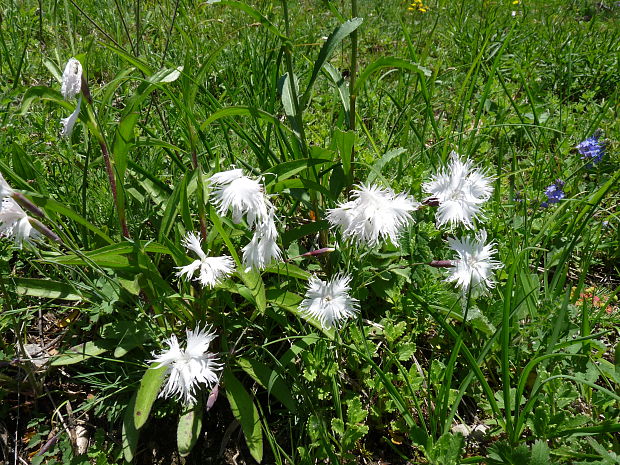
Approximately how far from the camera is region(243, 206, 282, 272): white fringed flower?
1.14 metres

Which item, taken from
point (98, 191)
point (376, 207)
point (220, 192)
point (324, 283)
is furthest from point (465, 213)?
point (98, 191)

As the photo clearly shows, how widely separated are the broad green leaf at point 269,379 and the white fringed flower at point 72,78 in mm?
820

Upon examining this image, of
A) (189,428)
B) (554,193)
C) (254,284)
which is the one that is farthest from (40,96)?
(554,193)

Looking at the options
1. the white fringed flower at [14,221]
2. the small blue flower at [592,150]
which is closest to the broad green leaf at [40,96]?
the white fringed flower at [14,221]

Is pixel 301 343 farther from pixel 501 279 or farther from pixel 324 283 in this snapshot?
pixel 501 279

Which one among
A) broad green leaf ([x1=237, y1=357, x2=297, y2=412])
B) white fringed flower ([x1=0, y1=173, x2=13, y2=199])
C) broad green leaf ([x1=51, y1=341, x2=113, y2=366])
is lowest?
broad green leaf ([x1=51, y1=341, x2=113, y2=366])

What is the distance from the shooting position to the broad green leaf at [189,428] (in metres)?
1.29

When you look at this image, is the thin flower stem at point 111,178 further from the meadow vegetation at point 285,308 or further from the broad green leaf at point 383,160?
the broad green leaf at point 383,160

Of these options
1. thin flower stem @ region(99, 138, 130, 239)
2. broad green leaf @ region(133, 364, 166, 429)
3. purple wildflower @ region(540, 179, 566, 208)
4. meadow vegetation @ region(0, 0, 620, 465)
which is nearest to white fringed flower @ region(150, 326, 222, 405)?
meadow vegetation @ region(0, 0, 620, 465)

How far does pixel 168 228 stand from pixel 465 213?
2.66 feet

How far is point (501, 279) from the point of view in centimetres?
168

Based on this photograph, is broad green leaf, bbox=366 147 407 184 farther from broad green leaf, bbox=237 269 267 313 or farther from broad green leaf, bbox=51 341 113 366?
broad green leaf, bbox=51 341 113 366

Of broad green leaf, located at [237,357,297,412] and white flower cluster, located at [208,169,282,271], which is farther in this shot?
broad green leaf, located at [237,357,297,412]

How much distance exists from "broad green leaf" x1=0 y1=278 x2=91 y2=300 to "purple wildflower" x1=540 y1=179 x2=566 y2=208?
1683mm
